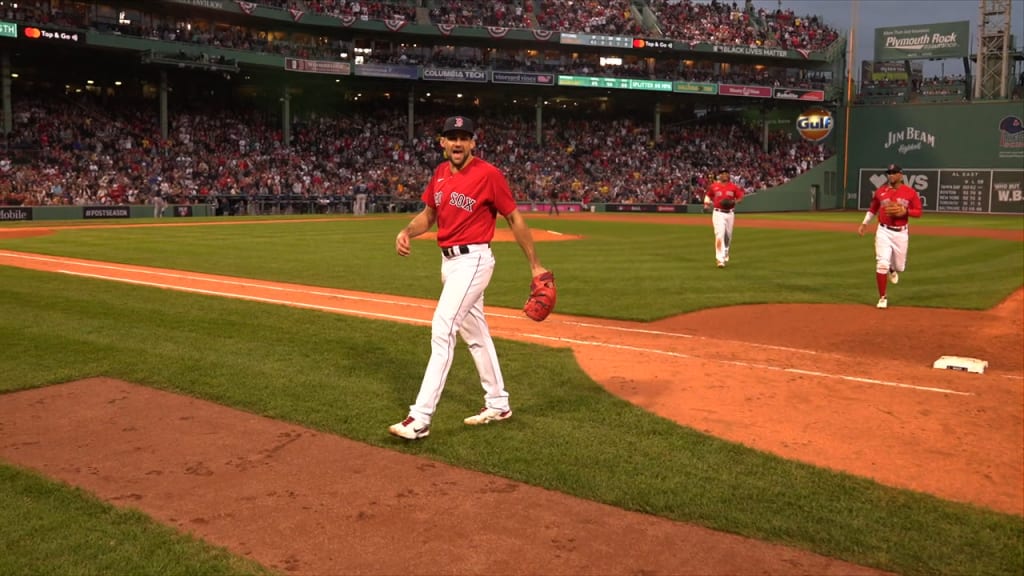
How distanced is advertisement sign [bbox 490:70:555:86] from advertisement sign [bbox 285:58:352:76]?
924cm

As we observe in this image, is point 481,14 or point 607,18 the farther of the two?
point 607,18

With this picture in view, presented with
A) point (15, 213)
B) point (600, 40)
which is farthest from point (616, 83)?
point (15, 213)

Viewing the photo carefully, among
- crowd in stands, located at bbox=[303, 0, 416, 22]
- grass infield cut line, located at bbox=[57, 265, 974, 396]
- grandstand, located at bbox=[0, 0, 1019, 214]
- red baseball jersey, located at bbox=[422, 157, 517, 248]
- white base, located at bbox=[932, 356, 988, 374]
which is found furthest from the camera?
crowd in stands, located at bbox=[303, 0, 416, 22]

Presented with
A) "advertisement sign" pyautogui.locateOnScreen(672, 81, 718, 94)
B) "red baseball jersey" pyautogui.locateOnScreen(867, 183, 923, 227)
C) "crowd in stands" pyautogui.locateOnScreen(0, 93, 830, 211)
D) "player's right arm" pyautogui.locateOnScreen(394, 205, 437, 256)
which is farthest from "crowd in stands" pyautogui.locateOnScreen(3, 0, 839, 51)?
"player's right arm" pyautogui.locateOnScreen(394, 205, 437, 256)

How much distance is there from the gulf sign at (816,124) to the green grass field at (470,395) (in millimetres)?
40788

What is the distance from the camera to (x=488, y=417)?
580 cm

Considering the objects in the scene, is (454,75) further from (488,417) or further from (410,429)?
(410,429)

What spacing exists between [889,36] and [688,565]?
67.0 m

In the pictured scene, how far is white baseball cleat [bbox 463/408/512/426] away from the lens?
5.75m

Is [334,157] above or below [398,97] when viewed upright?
below

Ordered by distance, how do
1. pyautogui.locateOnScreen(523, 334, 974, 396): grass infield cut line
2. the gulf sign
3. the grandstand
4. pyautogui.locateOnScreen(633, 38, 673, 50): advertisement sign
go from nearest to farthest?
pyautogui.locateOnScreen(523, 334, 974, 396): grass infield cut line, the grandstand, pyautogui.locateOnScreen(633, 38, 673, 50): advertisement sign, the gulf sign

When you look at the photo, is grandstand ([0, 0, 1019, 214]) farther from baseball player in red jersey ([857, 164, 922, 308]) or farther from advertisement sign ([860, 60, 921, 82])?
baseball player in red jersey ([857, 164, 922, 308])

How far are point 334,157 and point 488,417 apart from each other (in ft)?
144

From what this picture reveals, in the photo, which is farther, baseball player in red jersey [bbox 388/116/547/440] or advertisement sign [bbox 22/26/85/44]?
advertisement sign [bbox 22/26/85/44]
